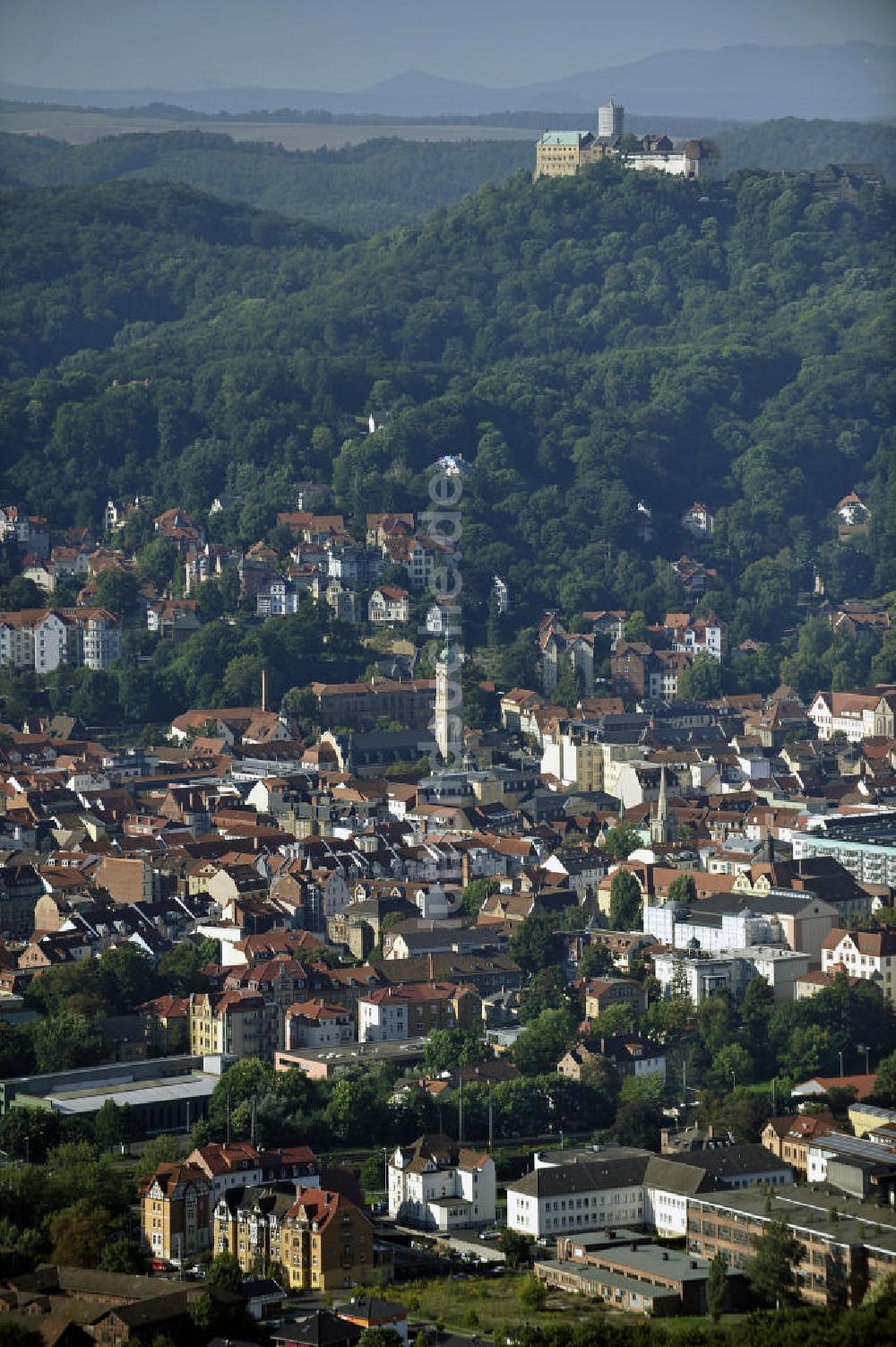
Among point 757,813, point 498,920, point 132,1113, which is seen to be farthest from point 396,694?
point 132,1113

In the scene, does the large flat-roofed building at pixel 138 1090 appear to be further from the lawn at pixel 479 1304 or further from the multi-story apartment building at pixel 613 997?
the lawn at pixel 479 1304

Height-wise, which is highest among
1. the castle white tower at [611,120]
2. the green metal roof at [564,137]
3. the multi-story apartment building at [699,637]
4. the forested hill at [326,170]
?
the castle white tower at [611,120]

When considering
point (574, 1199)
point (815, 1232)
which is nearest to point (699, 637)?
point (574, 1199)

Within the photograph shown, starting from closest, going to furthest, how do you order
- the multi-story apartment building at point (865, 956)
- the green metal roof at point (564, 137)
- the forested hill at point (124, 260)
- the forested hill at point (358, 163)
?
the multi-story apartment building at point (865, 956), the forested hill at point (124, 260), the green metal roof at point (564, 137), the forested hill at point (358, 163)

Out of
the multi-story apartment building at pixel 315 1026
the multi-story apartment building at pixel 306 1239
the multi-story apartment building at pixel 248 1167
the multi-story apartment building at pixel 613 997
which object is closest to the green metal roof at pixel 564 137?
the multi-story apartment building at pixel 613 997

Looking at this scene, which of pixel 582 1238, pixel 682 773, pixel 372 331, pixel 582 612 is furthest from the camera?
pixel 372 331

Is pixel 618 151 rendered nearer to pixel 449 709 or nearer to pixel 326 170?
pixel 326 170

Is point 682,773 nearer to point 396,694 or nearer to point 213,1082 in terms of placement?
point 396,694

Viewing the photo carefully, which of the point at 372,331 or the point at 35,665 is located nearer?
the point at 35,665
